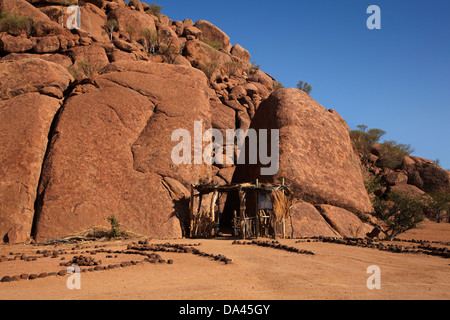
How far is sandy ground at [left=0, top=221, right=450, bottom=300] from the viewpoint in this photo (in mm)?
4305

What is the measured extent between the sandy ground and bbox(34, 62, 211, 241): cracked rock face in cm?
356

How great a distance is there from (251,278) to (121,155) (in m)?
9.43

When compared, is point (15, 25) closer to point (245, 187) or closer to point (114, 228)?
point (114, 228)

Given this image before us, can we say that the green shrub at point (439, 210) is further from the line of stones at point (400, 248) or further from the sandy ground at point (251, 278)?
the sandy ground at point (251, 278)

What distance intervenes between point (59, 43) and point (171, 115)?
1304 centimetres

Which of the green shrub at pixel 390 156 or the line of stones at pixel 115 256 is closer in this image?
the line of stones at pixel 115 256

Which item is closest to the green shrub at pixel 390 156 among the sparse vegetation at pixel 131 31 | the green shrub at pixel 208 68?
the green shrub at pixel 208 68

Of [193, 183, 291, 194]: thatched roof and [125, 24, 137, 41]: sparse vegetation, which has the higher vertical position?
[125, 24, 137, 41]: sparse vegetation

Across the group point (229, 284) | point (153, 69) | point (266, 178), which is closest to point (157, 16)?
point (153, 69)

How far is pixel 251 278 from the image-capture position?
5.40 m

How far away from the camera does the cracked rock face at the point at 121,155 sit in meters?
11.7

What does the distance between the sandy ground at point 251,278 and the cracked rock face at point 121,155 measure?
356cm

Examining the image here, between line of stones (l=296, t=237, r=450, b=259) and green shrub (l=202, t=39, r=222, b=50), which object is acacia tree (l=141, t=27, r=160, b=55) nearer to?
green shrub (l=202, t=39, r=222, b=50)

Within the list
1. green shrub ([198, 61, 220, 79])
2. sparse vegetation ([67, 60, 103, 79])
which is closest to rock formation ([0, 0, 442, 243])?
sparse vegetation ([67, 60, 103, 79])
